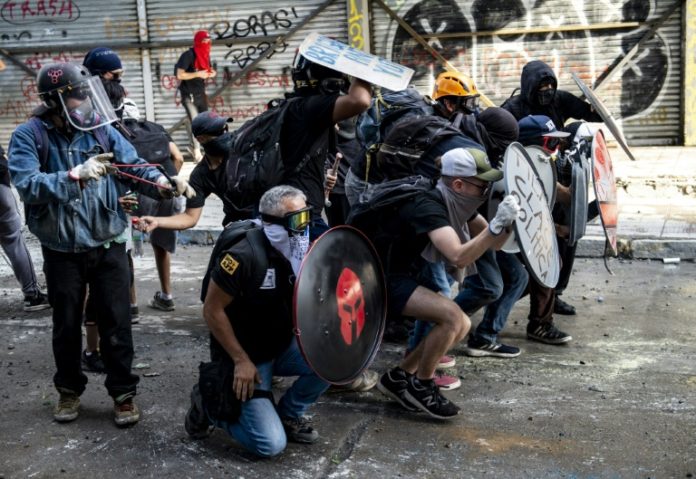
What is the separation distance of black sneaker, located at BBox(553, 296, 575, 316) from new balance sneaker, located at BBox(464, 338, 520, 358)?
91 cm

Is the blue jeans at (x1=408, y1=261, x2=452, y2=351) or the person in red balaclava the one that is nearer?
the blue jeans at (x1=408, y1=261, x2=452, y2=351)

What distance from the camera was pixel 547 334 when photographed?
5750 mm

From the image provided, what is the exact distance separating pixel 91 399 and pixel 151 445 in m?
0.76

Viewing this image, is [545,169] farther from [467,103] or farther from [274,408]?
[274,408]

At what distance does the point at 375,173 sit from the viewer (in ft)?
17.4

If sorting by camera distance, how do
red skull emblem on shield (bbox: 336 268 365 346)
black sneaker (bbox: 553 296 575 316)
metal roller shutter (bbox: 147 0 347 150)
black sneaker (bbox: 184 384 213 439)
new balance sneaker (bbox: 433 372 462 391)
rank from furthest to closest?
metal roller shutter (bbox: 147 0 347 150) < black sneaker (bbox: 553 296 575 316) < new balance sneaker (bbox: 433 372 462 391) < black sneaker (bbox: 184 384 213 439) < red skull emblem on shield (bbox: 336 268 365 346)

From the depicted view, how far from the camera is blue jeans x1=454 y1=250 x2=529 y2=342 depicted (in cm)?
528

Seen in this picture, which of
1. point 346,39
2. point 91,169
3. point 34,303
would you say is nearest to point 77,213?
point 91,169

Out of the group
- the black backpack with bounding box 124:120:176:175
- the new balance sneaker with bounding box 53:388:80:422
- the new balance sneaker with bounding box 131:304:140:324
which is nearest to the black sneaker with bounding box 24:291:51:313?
the new balance sneaker with bounding box 131:304:140:324

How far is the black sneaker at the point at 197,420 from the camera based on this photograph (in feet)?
13.5

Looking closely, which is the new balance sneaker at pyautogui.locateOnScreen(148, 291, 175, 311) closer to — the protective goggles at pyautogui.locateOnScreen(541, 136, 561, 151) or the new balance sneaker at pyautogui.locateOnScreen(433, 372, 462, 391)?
the new balance sneaker at pyautogui.locateOnScreen(433, 372, 462, 391)

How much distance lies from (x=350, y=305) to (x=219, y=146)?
5.85 feet

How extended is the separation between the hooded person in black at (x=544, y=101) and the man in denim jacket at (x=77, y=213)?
3.16 m

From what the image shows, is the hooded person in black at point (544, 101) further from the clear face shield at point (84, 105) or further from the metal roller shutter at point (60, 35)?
the metal roller shutter at point (60, 35)
